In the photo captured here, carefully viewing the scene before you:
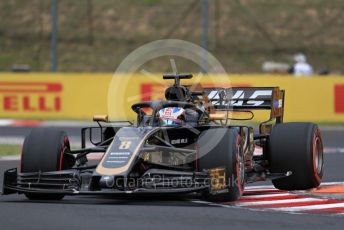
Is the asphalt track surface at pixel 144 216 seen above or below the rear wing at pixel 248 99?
below

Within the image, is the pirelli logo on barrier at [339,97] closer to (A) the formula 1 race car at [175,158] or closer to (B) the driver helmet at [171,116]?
(A) the formula 1 race car at [175,158]

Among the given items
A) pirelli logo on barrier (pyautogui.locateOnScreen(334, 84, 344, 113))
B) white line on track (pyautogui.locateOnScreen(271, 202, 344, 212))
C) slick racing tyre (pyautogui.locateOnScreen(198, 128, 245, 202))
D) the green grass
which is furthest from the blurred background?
white line on track (pyautogui.locateOnScreen(271, 202, 344, 212))

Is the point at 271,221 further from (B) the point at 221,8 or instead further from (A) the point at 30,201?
(B) the point at 221,8

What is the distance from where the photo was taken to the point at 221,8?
4347cm

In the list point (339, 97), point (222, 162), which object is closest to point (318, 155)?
point (222, 162)

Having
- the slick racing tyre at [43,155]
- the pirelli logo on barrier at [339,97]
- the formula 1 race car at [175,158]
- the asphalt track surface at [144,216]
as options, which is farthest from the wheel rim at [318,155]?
the pirelli logo on barrier at [339,97]

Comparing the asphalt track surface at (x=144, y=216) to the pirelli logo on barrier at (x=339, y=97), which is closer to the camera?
the asphalt track surface at (x=144, y=216)

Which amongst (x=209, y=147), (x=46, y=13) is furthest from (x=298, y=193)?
(x=46, y=13)

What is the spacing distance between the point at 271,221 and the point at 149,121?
290cm

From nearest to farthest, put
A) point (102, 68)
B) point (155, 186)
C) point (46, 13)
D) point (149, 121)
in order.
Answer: point (155, 186) → point (149, 121) → point (102, 68) → point (46, 13)

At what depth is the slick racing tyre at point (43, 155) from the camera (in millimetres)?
11922

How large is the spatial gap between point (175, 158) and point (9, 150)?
843cm

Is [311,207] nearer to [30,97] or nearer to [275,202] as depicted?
[275,202]

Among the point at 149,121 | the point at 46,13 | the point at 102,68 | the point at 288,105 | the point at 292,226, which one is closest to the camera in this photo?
the point at 292,226
